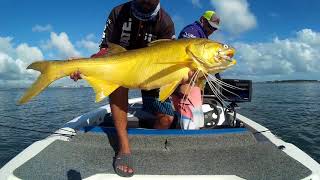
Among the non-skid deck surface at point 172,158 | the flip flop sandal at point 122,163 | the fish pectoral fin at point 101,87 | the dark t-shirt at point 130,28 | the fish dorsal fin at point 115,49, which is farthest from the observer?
the dark t-shirt at point 130,28

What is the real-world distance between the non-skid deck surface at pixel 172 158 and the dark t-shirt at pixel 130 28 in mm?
1592

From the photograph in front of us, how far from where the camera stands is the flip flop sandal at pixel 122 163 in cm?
488

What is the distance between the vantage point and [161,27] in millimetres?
5898

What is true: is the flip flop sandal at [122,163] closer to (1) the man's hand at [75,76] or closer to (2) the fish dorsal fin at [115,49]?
(1) the man's hand at [75,76]

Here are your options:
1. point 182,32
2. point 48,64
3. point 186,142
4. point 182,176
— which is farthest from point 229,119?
point 48,64

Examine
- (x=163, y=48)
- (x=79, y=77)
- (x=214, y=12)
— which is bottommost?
(x=79, y=77)

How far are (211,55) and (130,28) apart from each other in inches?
86.8

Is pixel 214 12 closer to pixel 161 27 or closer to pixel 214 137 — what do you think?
pixel 161 27

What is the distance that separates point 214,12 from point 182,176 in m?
4.77

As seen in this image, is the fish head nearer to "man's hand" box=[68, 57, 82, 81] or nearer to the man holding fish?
the man holding fish

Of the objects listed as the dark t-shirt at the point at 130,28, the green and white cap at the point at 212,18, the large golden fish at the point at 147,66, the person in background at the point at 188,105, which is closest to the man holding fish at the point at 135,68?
the large golden fish at the point at 147,66

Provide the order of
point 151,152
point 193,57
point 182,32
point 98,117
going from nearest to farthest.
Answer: point 193,57
point 151,152
point 182,32
point 98,117

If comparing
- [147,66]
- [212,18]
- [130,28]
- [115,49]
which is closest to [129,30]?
[130,28]

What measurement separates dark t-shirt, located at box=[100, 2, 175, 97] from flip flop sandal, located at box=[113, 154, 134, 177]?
1.81 meters
